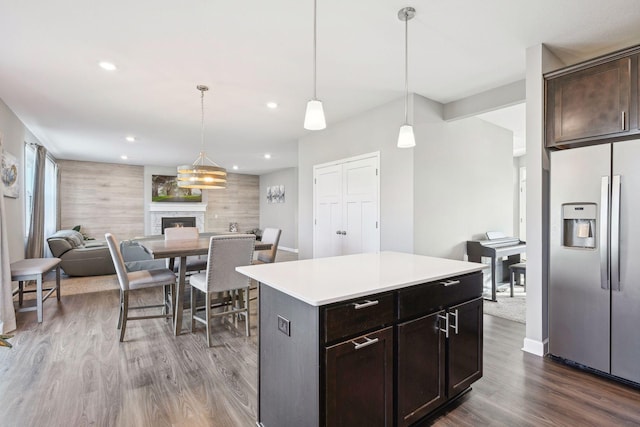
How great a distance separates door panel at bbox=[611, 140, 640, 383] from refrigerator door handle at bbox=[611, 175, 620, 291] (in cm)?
2

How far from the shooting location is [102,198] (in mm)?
8719

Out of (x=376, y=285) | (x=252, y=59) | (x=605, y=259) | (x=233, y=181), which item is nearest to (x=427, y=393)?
(x=376, y=285)

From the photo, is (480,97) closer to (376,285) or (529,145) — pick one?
(529,145)

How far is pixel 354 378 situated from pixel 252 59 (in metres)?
2.81

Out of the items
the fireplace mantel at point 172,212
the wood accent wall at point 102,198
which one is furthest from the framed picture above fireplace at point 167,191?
the wood accent wall at point 102,198

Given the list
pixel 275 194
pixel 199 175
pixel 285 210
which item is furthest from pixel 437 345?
pixel 275 194

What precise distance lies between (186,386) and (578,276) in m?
3.05

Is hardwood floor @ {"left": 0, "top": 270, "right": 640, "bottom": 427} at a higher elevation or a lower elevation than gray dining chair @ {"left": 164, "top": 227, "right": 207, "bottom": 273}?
lower

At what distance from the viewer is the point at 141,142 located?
6461 mm

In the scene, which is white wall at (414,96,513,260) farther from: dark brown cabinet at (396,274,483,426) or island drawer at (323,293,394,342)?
island drawer at (323,293,394,342)

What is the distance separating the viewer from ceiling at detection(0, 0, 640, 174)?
2.30 m

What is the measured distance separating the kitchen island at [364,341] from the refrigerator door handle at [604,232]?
1.06 m

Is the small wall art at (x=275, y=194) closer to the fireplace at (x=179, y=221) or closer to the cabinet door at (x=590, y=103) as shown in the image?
the fireplace at (x=179, y=221)

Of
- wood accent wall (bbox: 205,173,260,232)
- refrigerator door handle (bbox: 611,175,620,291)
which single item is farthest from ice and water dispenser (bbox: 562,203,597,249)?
wood accent wall (bbox: 205,173,260,232)
